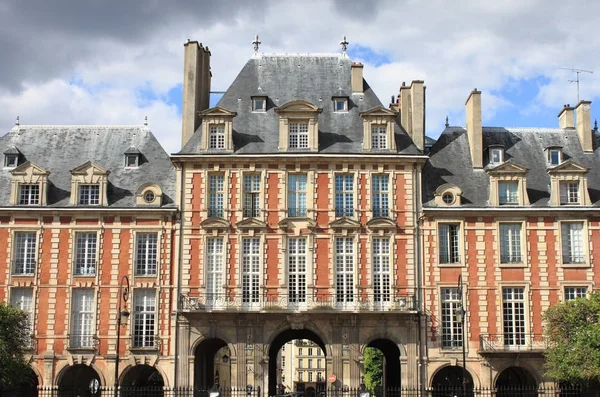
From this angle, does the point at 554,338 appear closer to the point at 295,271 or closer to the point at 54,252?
the point at 295,271

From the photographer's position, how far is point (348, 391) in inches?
1527

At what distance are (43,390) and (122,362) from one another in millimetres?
3586

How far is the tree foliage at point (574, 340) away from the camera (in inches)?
1403

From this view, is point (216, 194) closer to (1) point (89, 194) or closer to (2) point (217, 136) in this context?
(2) point (217, 136)

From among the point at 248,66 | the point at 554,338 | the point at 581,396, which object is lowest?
the point at 581,396

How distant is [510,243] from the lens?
135 feet

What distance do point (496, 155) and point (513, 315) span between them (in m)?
8.21

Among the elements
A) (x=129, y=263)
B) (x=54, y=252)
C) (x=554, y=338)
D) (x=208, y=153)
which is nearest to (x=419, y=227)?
(x=554, y=338)

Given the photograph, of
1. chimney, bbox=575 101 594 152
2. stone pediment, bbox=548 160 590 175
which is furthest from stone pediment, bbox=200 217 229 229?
chimney, bbox=575 101 594 152

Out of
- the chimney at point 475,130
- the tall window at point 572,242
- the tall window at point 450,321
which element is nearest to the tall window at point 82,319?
the tall window at point 450,321

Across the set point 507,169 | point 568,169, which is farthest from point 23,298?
point 568,169

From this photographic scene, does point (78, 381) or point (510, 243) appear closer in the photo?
point (510, 243)

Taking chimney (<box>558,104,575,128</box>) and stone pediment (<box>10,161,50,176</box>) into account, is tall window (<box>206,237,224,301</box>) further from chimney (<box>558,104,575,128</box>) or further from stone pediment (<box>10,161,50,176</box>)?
chimney (<box>558,104,575,128</box>)

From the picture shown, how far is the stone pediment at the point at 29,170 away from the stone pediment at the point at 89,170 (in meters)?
1.37
